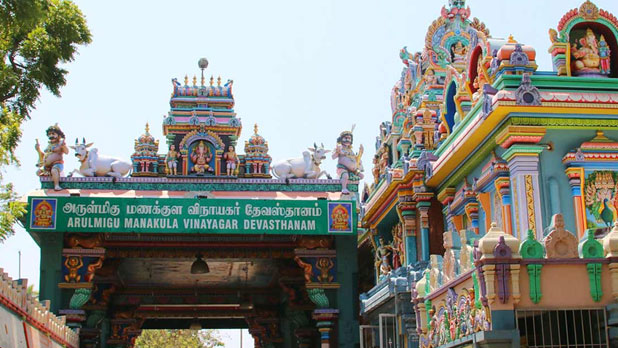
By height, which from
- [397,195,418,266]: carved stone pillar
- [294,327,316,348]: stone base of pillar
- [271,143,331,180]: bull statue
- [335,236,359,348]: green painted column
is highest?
[271,143,331,180]: bull statue

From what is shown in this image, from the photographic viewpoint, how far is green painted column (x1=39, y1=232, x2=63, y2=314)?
20.7 m

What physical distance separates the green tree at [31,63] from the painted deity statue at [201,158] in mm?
9018

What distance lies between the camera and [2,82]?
12.1 meters

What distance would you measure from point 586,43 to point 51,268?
13.0 metres

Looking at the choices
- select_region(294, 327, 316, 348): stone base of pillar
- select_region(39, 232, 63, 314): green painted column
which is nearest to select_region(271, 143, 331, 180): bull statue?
select_region(294, 327, 316, 348): stone base of pillar

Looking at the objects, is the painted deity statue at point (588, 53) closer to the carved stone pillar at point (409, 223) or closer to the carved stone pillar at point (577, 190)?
the carved stone pillar at point (577, 190)

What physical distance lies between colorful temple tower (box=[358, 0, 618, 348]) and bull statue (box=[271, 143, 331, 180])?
1493 mm

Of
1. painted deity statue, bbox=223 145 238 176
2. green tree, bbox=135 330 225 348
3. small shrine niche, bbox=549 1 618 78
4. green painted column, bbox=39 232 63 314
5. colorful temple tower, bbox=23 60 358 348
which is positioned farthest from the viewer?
green tree, bbox=135 330 225 348

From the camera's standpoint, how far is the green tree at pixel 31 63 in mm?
12656

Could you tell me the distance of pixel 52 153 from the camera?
21.6 meters

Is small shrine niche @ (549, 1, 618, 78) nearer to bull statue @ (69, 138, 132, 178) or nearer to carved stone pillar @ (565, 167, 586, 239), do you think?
carved stone pillar @ (565, 167, 586, 239)

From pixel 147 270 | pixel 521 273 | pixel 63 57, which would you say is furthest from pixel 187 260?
pixel 521 273

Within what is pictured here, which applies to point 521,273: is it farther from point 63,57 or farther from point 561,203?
point 63,57

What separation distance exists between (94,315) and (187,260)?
303 centimetres
